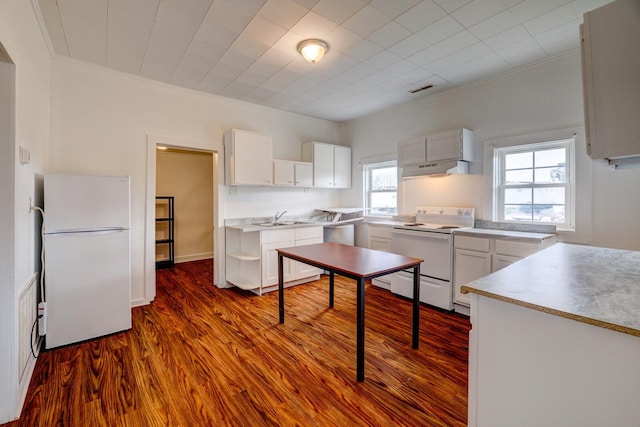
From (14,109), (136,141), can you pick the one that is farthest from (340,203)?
(14,109)

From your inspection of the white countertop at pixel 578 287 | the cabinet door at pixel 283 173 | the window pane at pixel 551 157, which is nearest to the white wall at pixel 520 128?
the window pane at pixel 551 157

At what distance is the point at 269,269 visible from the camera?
12.4 feet

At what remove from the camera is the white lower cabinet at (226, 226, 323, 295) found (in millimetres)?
3748

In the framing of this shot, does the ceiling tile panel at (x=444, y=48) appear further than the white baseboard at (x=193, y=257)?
No

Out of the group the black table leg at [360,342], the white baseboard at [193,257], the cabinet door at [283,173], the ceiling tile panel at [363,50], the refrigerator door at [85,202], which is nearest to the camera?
the black table leg at [360,342]

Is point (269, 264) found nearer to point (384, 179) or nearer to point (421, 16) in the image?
point (384, 179)

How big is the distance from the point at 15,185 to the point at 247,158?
2.46m

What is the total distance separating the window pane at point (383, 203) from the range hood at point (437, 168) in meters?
0.79

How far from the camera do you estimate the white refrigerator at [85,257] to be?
2.36 metres

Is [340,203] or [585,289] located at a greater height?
[340,203]

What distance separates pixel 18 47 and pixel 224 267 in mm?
2982

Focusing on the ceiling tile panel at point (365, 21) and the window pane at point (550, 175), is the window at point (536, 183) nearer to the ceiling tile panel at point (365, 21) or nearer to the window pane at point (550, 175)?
the window pane at point (550, 175)

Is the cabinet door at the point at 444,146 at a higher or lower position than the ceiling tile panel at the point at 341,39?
lower

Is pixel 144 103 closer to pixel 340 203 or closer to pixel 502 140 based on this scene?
pixel 340 203
